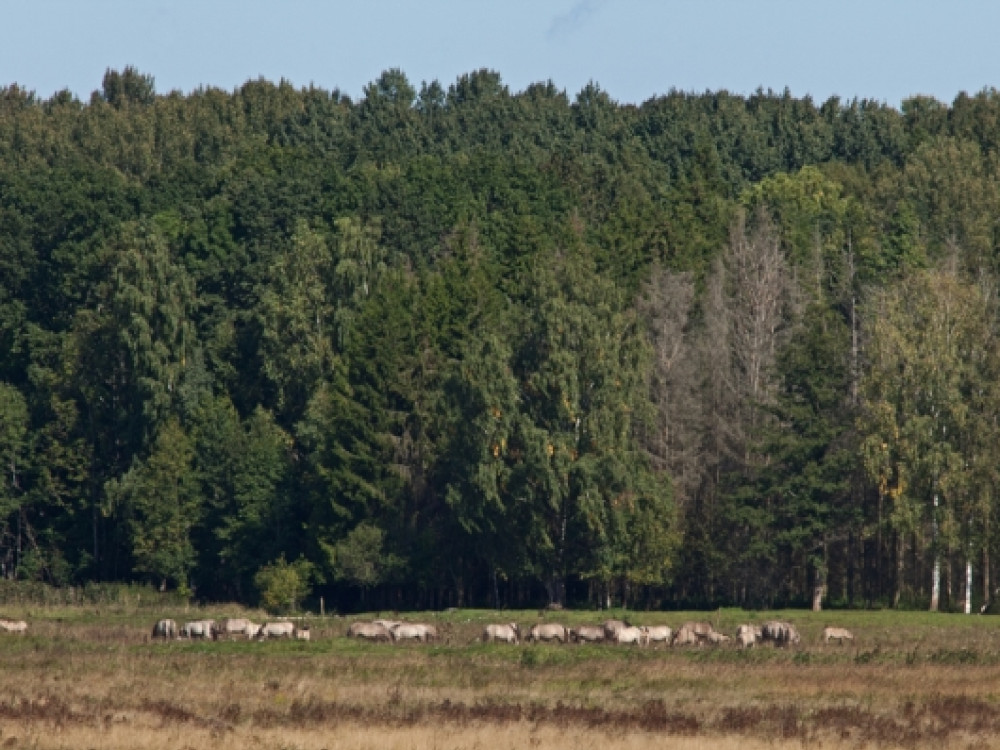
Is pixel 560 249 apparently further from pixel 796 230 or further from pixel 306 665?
pixel 306 665

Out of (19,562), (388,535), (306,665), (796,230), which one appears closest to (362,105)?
(796,230)

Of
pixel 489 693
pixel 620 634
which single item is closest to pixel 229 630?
pixel 620 634

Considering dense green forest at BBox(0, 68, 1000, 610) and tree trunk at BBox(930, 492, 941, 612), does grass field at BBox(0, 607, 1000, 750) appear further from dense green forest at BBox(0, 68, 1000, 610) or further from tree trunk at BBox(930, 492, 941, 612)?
dense green forest at BBox(0, 68, 1000, 610)

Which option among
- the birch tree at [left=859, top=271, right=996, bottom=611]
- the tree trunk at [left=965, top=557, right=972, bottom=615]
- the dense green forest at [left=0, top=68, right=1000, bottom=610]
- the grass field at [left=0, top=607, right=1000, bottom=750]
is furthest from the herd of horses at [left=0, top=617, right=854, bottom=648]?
the dense green forest at [left=0, top=68, right=1000, bottom=610]

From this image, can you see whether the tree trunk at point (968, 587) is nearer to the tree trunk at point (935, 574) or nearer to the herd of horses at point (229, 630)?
the tree trunk at point (935, 574)

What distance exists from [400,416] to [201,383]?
19309mm

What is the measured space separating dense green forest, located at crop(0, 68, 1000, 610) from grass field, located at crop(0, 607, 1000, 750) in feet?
79.1

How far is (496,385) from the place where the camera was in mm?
89750

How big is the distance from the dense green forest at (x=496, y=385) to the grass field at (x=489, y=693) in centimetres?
2411

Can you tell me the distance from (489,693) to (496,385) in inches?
1785

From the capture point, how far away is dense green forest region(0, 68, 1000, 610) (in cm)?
8675

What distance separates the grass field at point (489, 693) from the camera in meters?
36.3

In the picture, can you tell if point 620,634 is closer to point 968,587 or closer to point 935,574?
point 968,587

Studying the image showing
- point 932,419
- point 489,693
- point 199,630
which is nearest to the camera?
point 489,693
